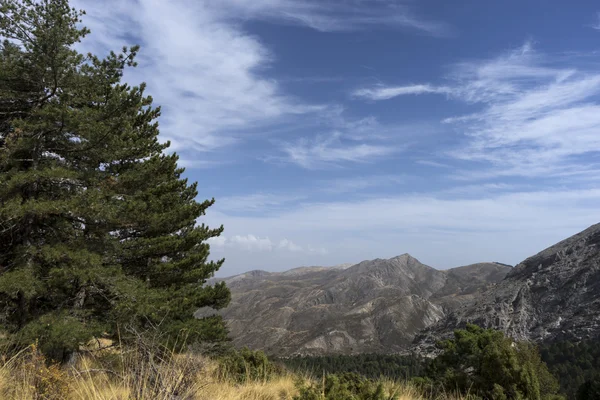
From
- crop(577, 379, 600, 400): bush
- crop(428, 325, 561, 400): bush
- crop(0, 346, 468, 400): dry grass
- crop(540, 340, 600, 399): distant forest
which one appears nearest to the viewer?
crop(0, 346, 468, 400): dry grass

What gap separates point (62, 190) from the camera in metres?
10.6

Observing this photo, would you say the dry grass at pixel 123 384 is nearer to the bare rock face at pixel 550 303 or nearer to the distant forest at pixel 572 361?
the distant forest at pixel 572 361

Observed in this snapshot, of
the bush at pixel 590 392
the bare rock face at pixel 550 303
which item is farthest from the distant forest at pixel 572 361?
the bush at pixel 590 392

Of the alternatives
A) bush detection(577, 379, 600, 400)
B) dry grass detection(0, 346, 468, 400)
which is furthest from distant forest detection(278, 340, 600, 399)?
dry grass detection(0, 346, 468, 400)

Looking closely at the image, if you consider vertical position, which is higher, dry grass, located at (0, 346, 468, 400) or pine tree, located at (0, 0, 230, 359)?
pine tree, located at (0, 0, 230, 359)

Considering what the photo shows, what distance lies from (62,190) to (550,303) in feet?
680

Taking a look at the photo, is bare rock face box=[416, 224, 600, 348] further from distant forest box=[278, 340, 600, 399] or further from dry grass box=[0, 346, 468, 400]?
dry grass box=[0, 346, 468, 400]

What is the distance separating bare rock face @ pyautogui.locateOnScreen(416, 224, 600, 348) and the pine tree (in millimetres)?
167718

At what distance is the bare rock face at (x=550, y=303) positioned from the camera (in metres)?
155

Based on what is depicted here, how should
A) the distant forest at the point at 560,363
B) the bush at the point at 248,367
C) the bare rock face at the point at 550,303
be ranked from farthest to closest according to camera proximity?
1. the bare rock face at the point at 550,303
2. the distant forest at the point at 560,363
3. the bush at the point at 248,367

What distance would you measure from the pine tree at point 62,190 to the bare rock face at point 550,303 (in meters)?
168

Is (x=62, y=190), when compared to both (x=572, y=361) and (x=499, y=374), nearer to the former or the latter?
(x=499, y=374)

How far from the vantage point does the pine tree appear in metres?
9.16

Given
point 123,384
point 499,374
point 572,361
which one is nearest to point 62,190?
point 123,384
